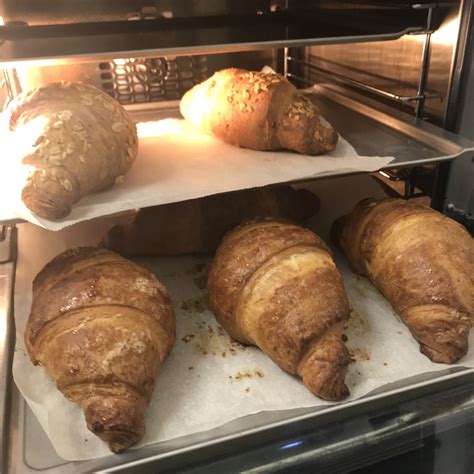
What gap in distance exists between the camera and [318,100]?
146 cm

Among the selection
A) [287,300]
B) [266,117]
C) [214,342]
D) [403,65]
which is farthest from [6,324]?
[403,65]

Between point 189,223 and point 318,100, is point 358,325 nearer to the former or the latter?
point 189,223

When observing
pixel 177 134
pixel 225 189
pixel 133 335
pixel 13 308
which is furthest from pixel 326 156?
pixel 13 308

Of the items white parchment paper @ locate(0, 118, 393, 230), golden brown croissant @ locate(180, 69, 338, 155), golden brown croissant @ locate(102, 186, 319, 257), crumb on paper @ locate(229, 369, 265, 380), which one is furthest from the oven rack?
crumb on paper @ locate(229, 369, 265, 380)

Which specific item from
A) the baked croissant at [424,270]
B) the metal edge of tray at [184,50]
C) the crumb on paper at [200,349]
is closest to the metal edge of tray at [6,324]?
the crumb on paper at [200,349]

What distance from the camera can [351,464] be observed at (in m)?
0.81

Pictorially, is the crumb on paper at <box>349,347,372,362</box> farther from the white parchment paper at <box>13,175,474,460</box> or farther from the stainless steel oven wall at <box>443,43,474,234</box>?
the stainless steel oven wall at <box>443,43,474,234</box>

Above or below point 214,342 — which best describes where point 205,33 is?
above

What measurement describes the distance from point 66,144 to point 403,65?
0.84 m

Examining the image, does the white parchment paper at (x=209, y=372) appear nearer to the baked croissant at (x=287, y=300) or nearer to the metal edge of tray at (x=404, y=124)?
the baked croissant at (x=287, y=300)

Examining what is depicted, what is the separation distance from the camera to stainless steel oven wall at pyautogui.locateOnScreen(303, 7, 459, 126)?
1092mm

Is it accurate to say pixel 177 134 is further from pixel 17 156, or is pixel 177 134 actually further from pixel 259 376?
pixel 259 376

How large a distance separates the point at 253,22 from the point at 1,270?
2.83 ft

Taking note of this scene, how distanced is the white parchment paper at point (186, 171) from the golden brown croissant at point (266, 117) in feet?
0.09
